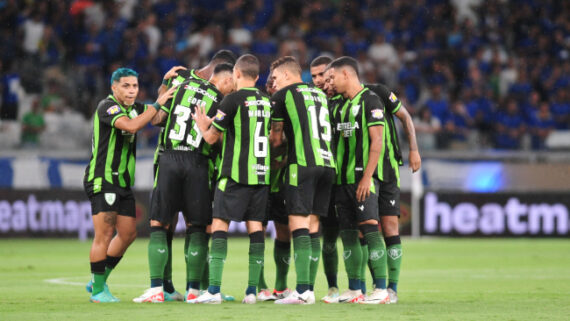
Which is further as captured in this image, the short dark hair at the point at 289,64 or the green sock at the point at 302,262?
the short dark hair at the point at 289,64

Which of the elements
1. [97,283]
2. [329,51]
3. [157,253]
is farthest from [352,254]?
[329,51]

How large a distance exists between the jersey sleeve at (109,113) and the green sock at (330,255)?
7.97 ft

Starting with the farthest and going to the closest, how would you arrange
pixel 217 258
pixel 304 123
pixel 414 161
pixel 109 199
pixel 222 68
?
pixel 414 161 < pixel 222 68 < pixel 109 199 < pixel 304 123 < pixel 217 258

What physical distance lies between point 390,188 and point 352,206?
45 centimetres

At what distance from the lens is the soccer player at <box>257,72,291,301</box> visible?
9.63 m

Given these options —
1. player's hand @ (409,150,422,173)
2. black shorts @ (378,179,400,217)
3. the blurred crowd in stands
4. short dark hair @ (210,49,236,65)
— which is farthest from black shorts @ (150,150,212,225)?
the blurred crowd in stands

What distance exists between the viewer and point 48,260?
1564cm

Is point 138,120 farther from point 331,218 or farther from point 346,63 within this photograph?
point 331,218

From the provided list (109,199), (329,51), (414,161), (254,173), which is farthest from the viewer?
(329,51)

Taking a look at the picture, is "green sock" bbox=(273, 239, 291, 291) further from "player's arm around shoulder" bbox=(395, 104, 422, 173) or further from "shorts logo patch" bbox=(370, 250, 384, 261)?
"player's arm around shoulder" bbox=(395, 104, 422, 173)

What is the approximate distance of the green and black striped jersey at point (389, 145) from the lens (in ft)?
31.2

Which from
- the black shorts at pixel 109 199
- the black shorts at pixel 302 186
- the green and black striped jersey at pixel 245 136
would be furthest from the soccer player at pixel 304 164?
the black shorts at pixel 109 199

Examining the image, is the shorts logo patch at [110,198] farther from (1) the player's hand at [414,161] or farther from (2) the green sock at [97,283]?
(1) the player's hand at [414,161]

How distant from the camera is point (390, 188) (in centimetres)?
959
